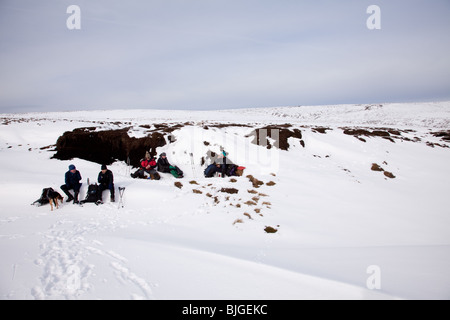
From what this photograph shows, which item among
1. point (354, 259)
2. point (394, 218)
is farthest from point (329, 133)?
point (354, 259)

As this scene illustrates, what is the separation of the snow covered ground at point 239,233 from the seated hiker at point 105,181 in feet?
2.04

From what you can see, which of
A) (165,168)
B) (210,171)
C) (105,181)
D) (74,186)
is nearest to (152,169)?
(165,168)

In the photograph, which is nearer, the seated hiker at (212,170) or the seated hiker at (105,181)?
the seated hiker at (105,181)

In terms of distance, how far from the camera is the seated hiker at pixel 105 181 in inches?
319

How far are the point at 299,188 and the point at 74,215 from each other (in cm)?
868

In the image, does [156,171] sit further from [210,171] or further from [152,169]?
[210,171]

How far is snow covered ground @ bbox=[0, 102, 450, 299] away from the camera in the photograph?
350 cm

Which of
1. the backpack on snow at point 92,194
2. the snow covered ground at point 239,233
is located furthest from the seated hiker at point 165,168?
the backpack on snow at point 92,194

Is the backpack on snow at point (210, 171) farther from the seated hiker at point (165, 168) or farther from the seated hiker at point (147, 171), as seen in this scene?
the seated hiker at point (147, 171)

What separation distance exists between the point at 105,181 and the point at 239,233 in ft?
18.9

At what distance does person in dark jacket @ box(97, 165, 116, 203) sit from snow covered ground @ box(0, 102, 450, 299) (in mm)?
626

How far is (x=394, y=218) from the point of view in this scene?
741 centimetres

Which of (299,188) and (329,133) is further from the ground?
(329,133)

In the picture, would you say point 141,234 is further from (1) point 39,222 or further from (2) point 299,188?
(2) point 299,188
